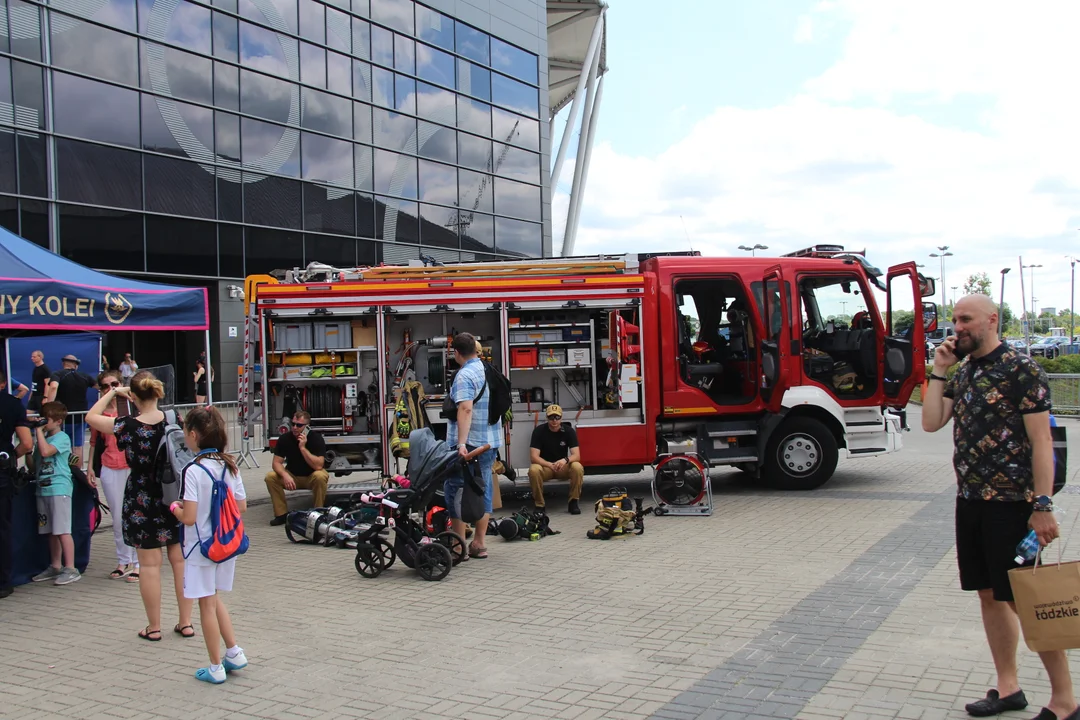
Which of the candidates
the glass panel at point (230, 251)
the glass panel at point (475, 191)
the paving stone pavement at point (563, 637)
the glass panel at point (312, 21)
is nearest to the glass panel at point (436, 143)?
the glass panel at point (475, 191)

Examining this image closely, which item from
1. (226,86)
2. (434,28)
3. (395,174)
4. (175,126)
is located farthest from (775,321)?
(434,28)

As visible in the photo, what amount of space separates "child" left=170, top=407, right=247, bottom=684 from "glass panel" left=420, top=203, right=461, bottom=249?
2222 cm

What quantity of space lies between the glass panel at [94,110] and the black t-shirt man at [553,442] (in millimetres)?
14476

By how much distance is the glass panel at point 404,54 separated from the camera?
85.4ft

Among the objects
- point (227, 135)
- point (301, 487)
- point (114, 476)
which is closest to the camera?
point (114, 476)

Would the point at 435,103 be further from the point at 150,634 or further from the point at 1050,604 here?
the point at 1050,604

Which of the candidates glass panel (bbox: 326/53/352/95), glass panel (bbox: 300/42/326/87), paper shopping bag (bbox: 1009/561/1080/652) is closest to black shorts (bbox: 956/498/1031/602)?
paper shopping bag (bbox: 1009/561/1080/652)

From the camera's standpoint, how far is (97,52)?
19.5 meters

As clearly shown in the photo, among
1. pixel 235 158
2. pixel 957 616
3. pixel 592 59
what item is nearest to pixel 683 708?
pixel 957 616

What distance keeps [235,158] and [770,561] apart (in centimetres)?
1879

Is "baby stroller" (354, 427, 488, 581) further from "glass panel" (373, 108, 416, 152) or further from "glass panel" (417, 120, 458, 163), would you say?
"glass panel" (417, 120, 458, 163)

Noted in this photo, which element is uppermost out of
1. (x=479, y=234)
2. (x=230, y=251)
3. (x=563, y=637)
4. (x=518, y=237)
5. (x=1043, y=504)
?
(x=518, y=237)

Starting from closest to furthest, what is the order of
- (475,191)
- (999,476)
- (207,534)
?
(999,476) < (207,534) < (475,191)

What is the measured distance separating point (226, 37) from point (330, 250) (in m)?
5.89
